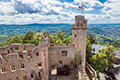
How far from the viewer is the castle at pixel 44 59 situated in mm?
18234

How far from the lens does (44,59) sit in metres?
18.9

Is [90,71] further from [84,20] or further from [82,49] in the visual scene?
→ [84,20]

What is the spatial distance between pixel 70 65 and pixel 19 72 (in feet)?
40.3

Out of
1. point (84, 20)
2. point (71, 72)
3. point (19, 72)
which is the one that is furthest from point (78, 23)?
point (19, 72)

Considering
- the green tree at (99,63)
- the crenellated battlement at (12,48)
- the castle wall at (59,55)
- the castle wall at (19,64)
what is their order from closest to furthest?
the castle wall at (19,64) → the crenellated battlement at (12,48) → the castle wall at (59,55) → the green tree at (99,63)

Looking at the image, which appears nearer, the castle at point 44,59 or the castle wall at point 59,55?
the castle at point 44,59

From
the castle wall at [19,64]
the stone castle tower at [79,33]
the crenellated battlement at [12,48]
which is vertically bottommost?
the castle wall at [19,64]

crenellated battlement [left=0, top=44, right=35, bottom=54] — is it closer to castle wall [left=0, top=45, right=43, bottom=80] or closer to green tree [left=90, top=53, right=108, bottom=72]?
castle wall [left=0, top=45, right=43, bottom=80]

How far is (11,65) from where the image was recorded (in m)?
18.2

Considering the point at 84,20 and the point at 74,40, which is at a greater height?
the point at 84,20

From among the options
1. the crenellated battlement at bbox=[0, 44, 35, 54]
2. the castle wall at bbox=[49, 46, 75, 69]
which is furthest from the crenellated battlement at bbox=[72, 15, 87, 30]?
the crenellated battlement at bbox=[0, 44, 35, 54]

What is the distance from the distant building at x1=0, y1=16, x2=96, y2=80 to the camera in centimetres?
1822

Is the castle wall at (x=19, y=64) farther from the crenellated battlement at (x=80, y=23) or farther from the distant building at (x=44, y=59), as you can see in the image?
the crenellated battlement at (x=80, y=23)

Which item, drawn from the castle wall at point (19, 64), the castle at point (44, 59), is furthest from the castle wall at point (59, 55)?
the castle wall at point (19, 64)
